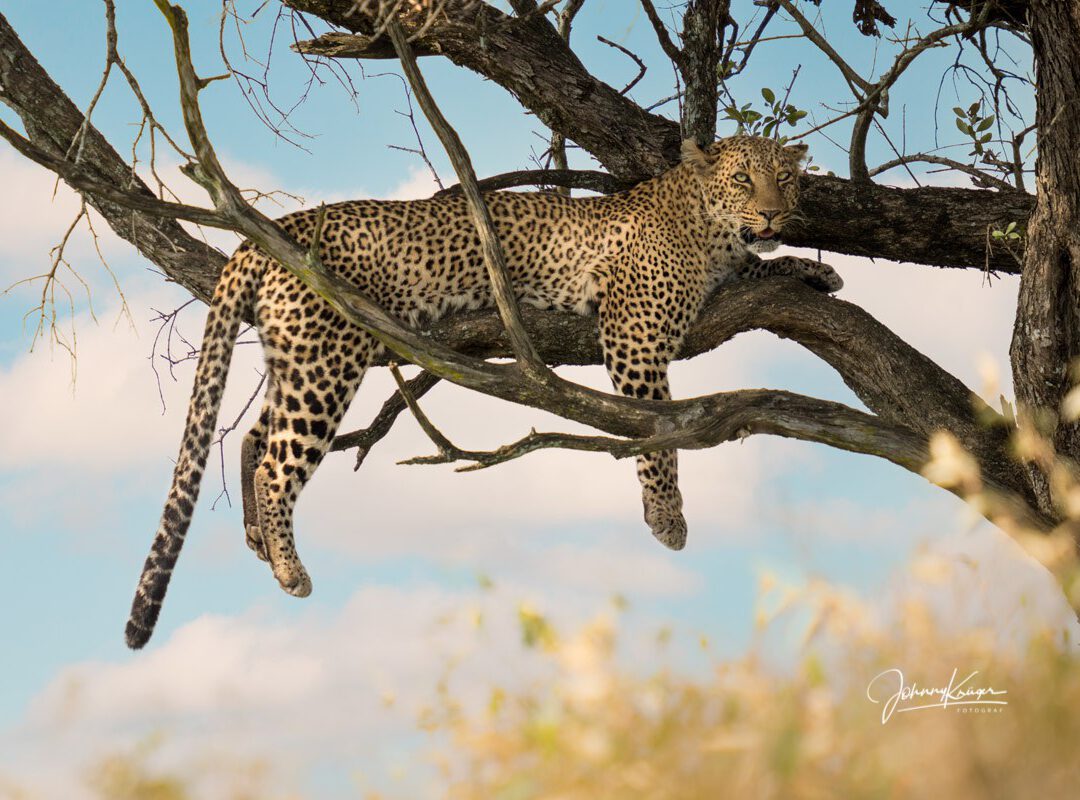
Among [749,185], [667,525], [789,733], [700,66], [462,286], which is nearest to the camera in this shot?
[789,733]

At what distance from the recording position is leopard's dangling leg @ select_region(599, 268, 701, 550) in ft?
24.5

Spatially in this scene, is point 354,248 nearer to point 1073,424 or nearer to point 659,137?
point 659,137

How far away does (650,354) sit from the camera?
749 cm

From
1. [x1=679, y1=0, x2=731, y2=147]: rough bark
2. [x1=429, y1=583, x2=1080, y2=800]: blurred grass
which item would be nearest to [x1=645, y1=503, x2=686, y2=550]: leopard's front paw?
[x1=679, y1=0, x2=731, y2=147]: rough bark

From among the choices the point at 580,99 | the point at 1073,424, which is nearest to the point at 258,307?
the point at 580,99

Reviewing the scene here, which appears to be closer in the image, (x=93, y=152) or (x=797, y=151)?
(x=93, y=152)

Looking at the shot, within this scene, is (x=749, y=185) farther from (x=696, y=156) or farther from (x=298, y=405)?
(x=298, y=405)

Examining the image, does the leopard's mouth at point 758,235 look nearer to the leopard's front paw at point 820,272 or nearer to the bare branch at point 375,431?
the leopard's front paw at point 820,272

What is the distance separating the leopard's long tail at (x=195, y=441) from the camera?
21.0 ft

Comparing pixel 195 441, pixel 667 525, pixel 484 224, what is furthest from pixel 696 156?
pixel 195 441

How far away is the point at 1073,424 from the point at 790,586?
4.21 metres

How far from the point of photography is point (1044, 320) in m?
6.50

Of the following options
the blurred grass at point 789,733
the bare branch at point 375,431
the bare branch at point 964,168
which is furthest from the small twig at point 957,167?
the blurred grass at point 789,733

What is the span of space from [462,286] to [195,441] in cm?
173
